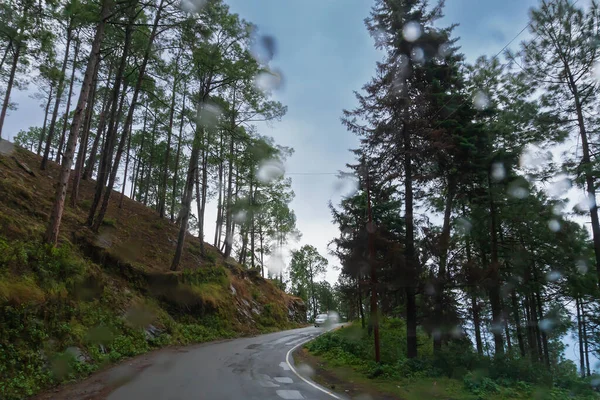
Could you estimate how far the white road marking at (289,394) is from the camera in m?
7.03

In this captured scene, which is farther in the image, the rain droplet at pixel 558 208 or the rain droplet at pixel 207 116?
the rain droplet at pixel 207 116

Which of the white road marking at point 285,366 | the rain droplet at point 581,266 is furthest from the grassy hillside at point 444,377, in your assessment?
the rain droplet at point 581,266

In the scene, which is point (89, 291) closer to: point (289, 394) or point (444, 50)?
point (289, 394)

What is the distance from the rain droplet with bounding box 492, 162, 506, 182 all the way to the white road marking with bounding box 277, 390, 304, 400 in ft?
39.4

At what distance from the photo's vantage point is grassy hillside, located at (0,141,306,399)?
754cm

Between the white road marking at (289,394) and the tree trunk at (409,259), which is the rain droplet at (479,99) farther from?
the white road marking at (289,394)

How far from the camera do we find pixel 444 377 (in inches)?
403

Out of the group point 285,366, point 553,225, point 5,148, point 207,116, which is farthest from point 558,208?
point 5,148

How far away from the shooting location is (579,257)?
45.3 feet

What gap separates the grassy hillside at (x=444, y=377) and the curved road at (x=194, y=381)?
1410 millimetres

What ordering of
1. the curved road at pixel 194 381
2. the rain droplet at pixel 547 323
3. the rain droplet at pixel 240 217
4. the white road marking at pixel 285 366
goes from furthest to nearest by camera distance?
the rain droplet at pixel 240 217 < the rain droplet at pixel 547 323 < the white road marking at pixel 285 366 < the curved road at pixel 194 381

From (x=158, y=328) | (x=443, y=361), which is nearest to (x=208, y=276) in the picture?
(x=158, y=328)

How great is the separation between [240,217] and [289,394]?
2208 cm

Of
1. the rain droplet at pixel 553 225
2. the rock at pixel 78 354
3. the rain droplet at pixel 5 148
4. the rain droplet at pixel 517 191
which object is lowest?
the rock at pixel 78 354
